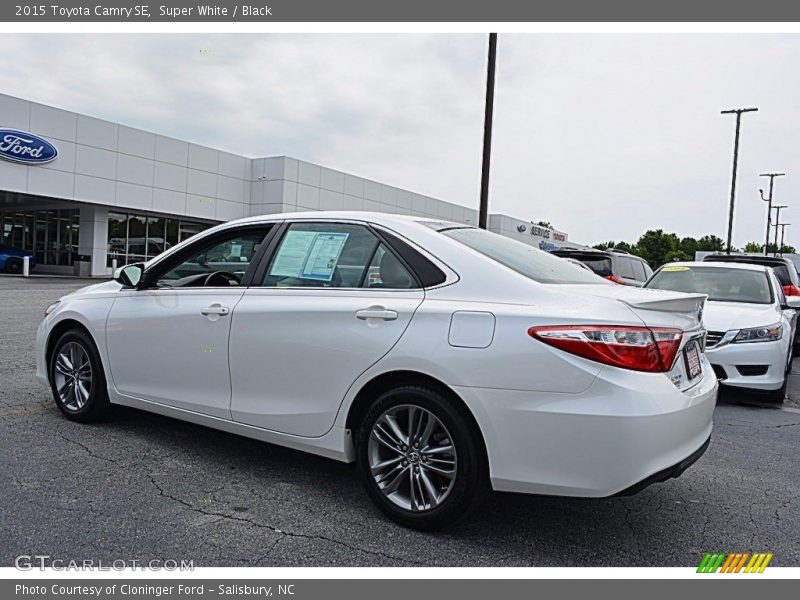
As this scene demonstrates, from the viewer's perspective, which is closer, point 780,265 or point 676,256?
point 780,265

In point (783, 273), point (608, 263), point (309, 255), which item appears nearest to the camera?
point (309, 255)

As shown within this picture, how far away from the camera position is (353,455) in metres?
3.48

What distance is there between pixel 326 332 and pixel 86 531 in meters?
1.49

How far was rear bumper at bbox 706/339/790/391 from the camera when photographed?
6.64 m

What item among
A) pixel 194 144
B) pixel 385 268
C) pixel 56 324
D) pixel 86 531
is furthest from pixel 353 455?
pixel 194 144

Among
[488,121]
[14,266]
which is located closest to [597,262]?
[488,121]

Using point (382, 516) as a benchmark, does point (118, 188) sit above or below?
above

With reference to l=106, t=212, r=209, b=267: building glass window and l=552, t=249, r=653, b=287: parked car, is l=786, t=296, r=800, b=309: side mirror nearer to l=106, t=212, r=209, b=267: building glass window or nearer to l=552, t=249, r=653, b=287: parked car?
l=552, t=249, r=653, b=287: parked car

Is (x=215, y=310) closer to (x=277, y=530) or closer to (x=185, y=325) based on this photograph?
(x=185, y=325)

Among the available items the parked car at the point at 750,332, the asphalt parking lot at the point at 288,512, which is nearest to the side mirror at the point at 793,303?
the parked car at the point at 750,332

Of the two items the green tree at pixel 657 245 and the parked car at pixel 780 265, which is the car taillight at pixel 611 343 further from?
the green tree at pixel 657 245

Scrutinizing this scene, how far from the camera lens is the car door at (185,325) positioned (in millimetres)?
3975

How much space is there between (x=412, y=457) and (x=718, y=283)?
636 cm

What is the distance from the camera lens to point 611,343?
2811 millimetres
